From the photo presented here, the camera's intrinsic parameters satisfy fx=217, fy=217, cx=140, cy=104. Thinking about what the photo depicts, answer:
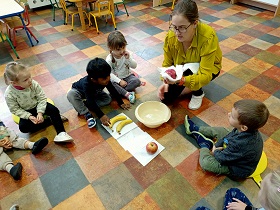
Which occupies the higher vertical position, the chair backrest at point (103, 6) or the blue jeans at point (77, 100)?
the chair backrest at point (103, 6)

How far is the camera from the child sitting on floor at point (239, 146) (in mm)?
1289

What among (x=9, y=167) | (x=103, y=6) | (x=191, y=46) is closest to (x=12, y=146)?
(x=9, y=167)

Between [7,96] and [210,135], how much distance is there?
1.72 meters

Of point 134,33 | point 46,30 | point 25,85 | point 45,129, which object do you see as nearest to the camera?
point 25,85

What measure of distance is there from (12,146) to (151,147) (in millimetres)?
1170

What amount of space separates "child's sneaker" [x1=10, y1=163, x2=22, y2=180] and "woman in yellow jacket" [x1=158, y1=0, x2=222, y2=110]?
1352 millimetres

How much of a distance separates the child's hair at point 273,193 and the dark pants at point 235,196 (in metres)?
0.50

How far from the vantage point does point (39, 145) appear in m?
1.76

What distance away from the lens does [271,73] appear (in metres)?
2.64

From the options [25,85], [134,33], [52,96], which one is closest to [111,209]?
[25,85]

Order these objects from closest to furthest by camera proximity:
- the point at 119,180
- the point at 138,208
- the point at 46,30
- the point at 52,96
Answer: the point at 138,208 < the point at 119,180 < the point at 52,96 < the point at 46,30

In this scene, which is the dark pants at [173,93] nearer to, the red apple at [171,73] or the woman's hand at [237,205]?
the red apple at [171,73]

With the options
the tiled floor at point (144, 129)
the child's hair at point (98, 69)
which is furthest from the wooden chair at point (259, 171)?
the child's hair at point (98, 69)

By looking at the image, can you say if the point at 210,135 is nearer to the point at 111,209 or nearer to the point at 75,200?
the point at 111,209
